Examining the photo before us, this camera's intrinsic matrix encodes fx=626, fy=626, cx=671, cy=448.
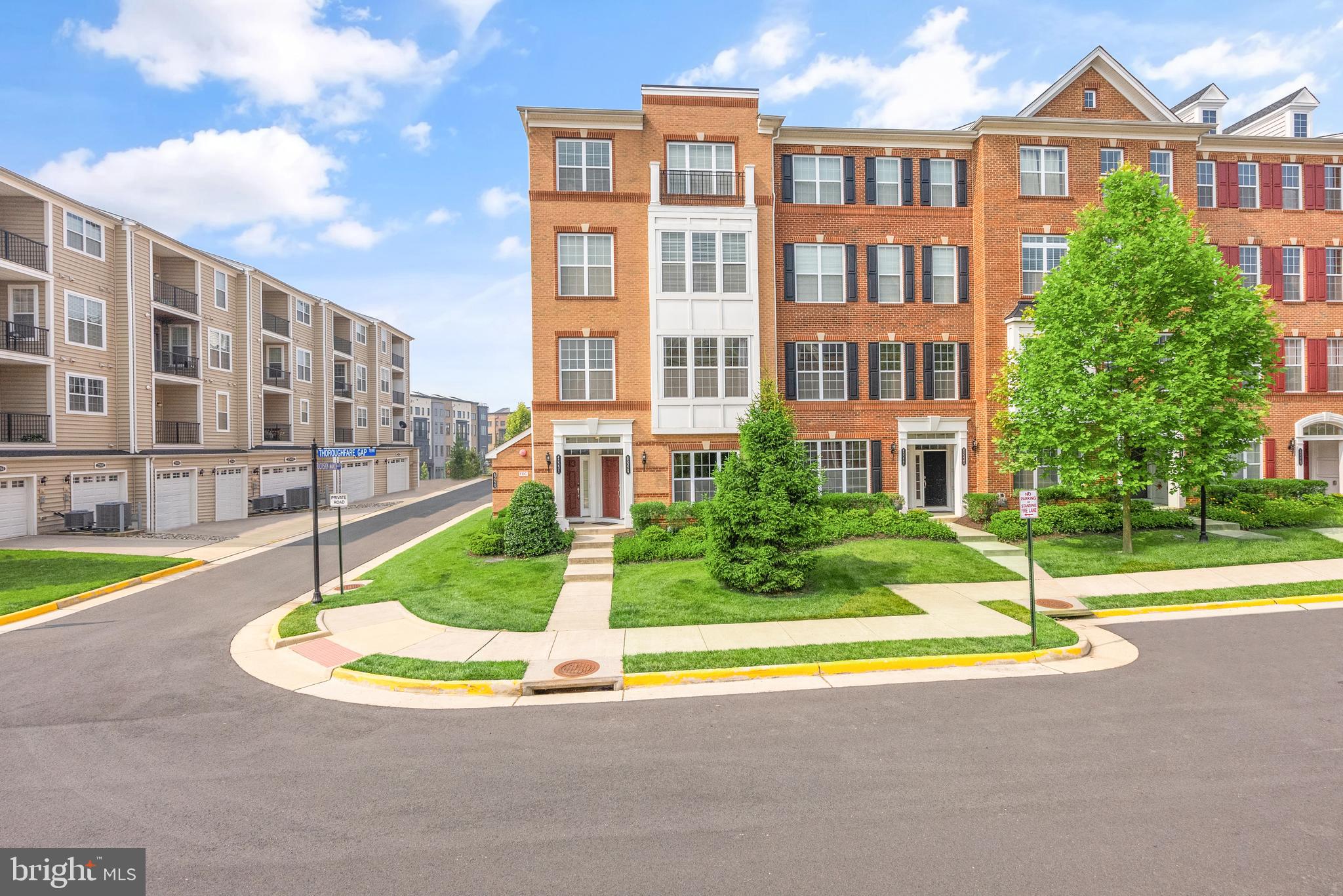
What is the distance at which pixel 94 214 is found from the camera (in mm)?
26859

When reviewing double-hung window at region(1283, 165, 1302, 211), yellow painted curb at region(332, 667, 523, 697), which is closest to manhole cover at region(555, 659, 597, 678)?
yellow painted curb at region(332, 667, 523, 697)

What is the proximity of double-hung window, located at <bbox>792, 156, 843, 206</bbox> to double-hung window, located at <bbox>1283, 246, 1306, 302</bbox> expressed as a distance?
17.8 metres

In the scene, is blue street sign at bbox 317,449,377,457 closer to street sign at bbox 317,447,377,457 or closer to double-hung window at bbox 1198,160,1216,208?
street sign at bbox 317,447,377,457

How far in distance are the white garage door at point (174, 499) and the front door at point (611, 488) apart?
21.2m

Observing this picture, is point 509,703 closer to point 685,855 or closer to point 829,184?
point 685,855

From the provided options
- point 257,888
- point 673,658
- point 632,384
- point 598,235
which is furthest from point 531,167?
point 257,888

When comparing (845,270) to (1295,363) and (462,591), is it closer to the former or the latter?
(462,591)

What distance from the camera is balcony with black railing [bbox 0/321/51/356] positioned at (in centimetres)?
2408

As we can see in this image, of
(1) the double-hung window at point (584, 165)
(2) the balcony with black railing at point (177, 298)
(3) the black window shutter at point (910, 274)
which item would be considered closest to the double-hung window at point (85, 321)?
(2) the balcony with black railing at point (177, 298)

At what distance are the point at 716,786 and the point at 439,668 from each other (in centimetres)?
515

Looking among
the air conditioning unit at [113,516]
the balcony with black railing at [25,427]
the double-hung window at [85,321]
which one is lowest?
the air conditioning unit at [113,516]

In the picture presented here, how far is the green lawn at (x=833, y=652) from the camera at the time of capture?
9.62 metres

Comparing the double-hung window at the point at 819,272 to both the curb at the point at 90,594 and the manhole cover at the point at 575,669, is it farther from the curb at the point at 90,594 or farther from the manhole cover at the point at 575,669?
the curb at the point at 90,594

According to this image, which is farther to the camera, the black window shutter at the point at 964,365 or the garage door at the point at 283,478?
the garage door at the point at 283,478
